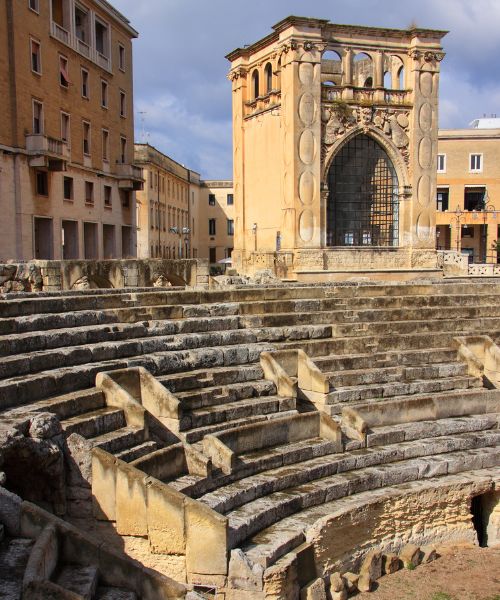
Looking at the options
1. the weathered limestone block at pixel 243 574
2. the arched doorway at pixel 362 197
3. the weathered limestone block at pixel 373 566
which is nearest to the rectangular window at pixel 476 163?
the arched doorway at pixel 362 197

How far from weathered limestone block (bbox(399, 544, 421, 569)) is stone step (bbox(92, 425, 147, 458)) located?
13.2ft

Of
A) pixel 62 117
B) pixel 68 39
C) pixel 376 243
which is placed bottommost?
pixel 376 243

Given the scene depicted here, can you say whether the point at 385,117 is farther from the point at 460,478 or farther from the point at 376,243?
the point at 460,478

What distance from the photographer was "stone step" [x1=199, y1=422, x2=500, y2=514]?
352 inches

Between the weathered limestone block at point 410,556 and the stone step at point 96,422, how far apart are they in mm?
4402

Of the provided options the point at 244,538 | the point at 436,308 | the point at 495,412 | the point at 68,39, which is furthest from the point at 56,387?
the point at 68,39

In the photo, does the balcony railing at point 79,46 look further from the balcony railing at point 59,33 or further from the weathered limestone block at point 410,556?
the weathered limestone block at point 410,556

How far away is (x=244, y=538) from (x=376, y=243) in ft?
76.7

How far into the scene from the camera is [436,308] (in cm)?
1559

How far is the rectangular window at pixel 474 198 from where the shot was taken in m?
45.8

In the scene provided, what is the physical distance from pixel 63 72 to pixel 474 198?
2980 centimetres

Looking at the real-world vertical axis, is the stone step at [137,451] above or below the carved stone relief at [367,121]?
below

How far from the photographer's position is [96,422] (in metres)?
9.16

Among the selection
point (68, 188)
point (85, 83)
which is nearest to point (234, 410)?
point (68, 188)
